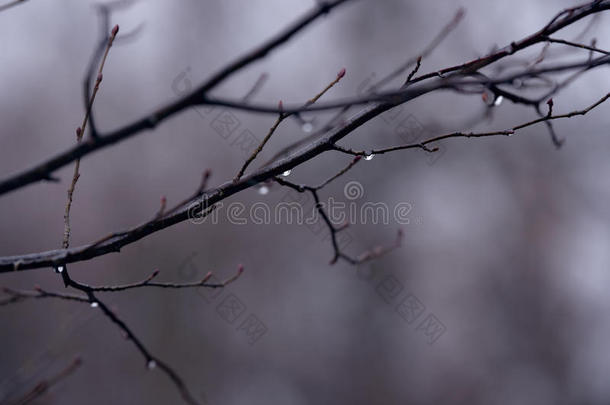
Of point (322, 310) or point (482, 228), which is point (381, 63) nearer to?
point (482, 228)

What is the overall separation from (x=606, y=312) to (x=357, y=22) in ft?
16.3

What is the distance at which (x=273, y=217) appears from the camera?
5621mm

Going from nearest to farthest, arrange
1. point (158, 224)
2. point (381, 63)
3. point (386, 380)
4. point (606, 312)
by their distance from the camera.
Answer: point (158, 224)
point (606, 312)
point (386, 380)
point (381, 63)

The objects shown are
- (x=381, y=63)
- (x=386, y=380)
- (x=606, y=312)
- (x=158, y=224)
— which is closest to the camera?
(x=158, y=224)

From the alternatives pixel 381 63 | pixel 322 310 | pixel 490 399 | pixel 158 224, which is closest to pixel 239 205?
pixel 322 310

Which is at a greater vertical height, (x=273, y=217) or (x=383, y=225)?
(x=273, y=217)

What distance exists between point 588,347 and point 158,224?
19.2 feet

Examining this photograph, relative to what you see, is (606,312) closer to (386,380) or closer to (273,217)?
(386,380)

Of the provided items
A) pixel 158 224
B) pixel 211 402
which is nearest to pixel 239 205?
pixel 211 402

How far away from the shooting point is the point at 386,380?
18.3 ft

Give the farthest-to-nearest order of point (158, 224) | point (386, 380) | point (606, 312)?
point (386, 380) → point (606, 312) → point (158, 224)

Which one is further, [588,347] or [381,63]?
[381,63]

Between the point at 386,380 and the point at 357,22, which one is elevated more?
the point at 357,22

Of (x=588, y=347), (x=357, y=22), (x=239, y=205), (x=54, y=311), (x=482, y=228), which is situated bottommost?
(x=588, y=347)
